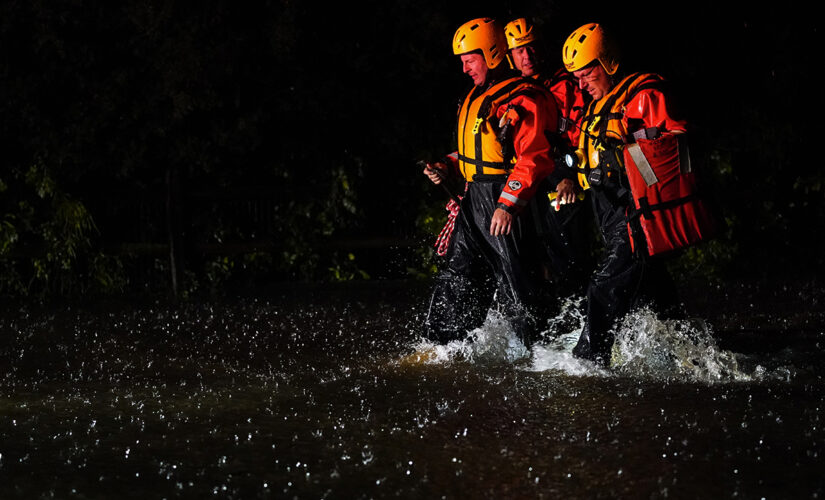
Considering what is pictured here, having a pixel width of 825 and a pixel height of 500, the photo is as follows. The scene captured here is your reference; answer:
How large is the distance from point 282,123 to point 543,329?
474 centimetres

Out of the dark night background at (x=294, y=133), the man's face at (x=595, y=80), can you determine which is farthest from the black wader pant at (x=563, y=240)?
the dark night background at (x=294, y=133)

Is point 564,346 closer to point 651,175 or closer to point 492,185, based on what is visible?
point 492,185

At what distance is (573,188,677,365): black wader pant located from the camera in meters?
6.85

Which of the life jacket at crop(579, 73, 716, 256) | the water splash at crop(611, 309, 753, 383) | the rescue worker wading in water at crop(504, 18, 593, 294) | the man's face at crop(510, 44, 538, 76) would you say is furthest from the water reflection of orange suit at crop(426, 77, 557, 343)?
the water splash at crop(611, 309, 753, 383)

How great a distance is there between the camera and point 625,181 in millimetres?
6770

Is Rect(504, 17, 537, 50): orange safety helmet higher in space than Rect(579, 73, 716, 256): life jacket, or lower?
higher

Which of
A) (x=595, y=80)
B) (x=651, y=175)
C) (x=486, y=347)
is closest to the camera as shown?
(x=651, y=175)

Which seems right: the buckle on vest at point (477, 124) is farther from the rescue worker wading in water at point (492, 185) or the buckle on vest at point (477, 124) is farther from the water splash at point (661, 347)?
the water splash at point (661, 347)

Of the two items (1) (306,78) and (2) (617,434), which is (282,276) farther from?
(2) (617,434)

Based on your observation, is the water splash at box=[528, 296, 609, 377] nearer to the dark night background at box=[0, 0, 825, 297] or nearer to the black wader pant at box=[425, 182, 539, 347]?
the black wader pant at box=[425, 182, 539, 347]

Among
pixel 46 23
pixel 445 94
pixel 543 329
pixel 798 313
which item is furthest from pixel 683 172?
pixel 46 23

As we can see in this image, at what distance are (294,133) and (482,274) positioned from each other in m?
4.31

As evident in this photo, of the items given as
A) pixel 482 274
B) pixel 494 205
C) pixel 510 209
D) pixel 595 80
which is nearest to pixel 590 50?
pixel 595 80

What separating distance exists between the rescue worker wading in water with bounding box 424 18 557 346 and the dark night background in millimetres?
3384
